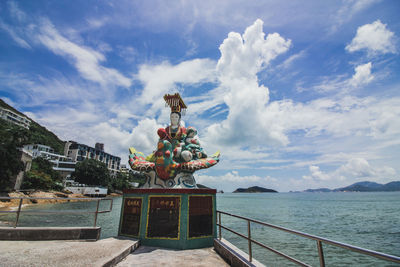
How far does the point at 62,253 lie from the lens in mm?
4715

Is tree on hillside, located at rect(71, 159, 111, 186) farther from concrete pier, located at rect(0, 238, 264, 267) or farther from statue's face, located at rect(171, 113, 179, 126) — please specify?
concrete pier, located at rect(0, 238, 264, 267)

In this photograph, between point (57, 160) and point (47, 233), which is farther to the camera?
point (57, 160)

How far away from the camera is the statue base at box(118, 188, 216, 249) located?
6230 millimetres

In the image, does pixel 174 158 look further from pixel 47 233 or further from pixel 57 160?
pixel 57 160

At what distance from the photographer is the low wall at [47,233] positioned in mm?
5889

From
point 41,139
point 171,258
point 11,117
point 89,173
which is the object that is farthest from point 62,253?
point 11,117

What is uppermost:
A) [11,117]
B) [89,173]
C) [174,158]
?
[11,117]

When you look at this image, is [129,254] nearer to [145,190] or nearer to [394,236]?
[145,190]

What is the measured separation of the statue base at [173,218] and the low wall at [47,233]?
108cm

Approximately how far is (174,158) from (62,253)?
400cm

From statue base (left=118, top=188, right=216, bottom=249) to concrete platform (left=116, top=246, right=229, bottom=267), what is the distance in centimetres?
26

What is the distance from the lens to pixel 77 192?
1935 inches

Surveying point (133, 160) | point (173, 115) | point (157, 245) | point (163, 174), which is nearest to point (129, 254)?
point (157, 245)

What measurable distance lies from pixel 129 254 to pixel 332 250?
11.2 meters
